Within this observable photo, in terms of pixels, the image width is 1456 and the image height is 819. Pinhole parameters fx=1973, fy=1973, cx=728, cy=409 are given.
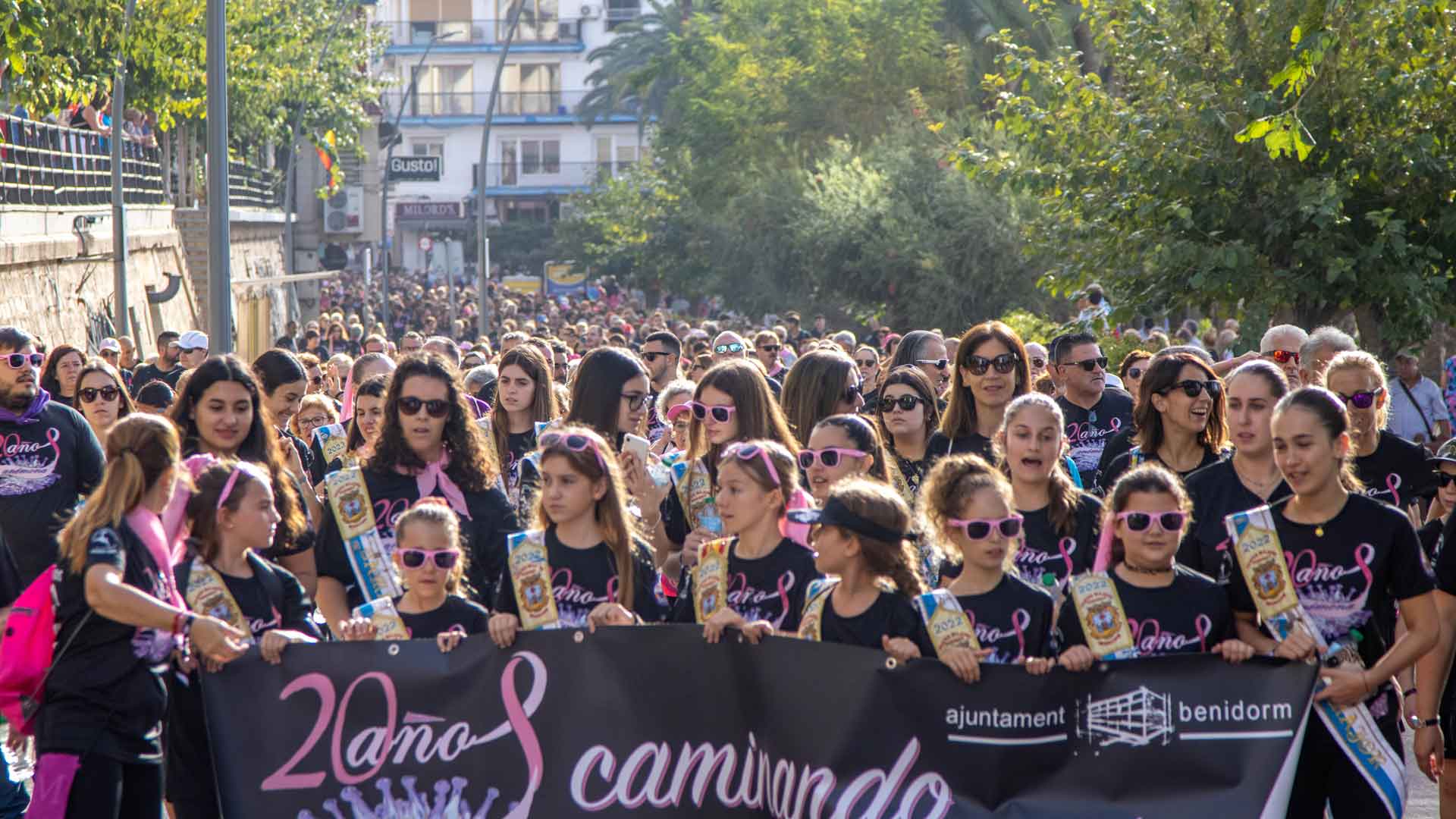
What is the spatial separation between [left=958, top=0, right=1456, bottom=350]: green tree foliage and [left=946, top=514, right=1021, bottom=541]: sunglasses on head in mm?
7705

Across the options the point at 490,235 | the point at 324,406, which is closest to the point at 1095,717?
the point at 324,406

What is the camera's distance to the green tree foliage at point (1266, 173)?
14.1 meters

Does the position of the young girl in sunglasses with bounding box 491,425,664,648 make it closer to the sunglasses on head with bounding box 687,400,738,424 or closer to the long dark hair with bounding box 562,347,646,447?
the sunglasses on head with bounding box 687,400,738,424

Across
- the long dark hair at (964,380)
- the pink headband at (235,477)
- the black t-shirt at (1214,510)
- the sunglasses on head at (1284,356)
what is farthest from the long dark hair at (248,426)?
the sunglasses on head at (1284,356)

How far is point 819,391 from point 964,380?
63 centimetres

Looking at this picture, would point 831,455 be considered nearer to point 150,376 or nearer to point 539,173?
point 150,376

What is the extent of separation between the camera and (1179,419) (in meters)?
7.52

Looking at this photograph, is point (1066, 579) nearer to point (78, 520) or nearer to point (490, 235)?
point (78, 520)

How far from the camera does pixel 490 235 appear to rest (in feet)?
299

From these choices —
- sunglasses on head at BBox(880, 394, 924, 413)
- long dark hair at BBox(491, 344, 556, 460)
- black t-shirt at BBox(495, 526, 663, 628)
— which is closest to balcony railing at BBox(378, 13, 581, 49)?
long dark hair at BBox(491, 344, 556, 460)

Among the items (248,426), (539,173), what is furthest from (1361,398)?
(539,173)

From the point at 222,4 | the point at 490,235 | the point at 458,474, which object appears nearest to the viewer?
the point at 458,474

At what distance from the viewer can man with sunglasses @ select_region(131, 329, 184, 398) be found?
15016 millimetres

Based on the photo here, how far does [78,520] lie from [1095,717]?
2982mm
